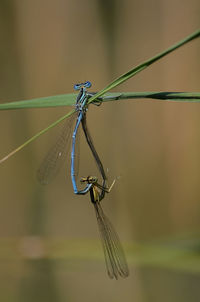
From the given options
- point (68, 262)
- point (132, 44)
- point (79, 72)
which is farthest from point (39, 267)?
point (132, 44)

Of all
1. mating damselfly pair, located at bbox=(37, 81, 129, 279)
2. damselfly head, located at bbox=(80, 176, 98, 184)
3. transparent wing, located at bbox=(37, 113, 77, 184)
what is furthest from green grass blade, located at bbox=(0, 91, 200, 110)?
damselfly head, located at bbox=(80, 176, 98, 184)

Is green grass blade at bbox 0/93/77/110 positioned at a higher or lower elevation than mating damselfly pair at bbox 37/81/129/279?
higher

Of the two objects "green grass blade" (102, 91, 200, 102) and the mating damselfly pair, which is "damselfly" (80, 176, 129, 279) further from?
"green grass blade" (102, 91, 200, 102)

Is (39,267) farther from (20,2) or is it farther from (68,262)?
(20,2)

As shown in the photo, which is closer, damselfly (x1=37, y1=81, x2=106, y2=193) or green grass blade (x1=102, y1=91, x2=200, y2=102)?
green grass blade (x1=102, y1=91, x2=200, y2=102)

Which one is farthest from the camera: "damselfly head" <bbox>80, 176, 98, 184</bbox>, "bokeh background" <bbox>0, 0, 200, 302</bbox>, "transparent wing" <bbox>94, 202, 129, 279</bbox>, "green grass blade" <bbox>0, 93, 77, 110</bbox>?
"bokeh background" <bbox>0, 0, 200, 302</bbox>

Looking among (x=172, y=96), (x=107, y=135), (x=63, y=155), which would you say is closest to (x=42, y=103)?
(x=172, y=96)

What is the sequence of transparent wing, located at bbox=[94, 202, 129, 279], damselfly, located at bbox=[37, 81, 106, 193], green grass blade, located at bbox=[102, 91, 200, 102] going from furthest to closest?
damselfly, located at bbox=[37, 81, 106, 193]
transparent wing, located at bbox=[94, 202, 129, 279]
green grass blade, located at bbox=[102, 91, 200, 102]

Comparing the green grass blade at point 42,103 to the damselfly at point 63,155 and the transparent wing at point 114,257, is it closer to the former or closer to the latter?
the damselfly at point 63,155
